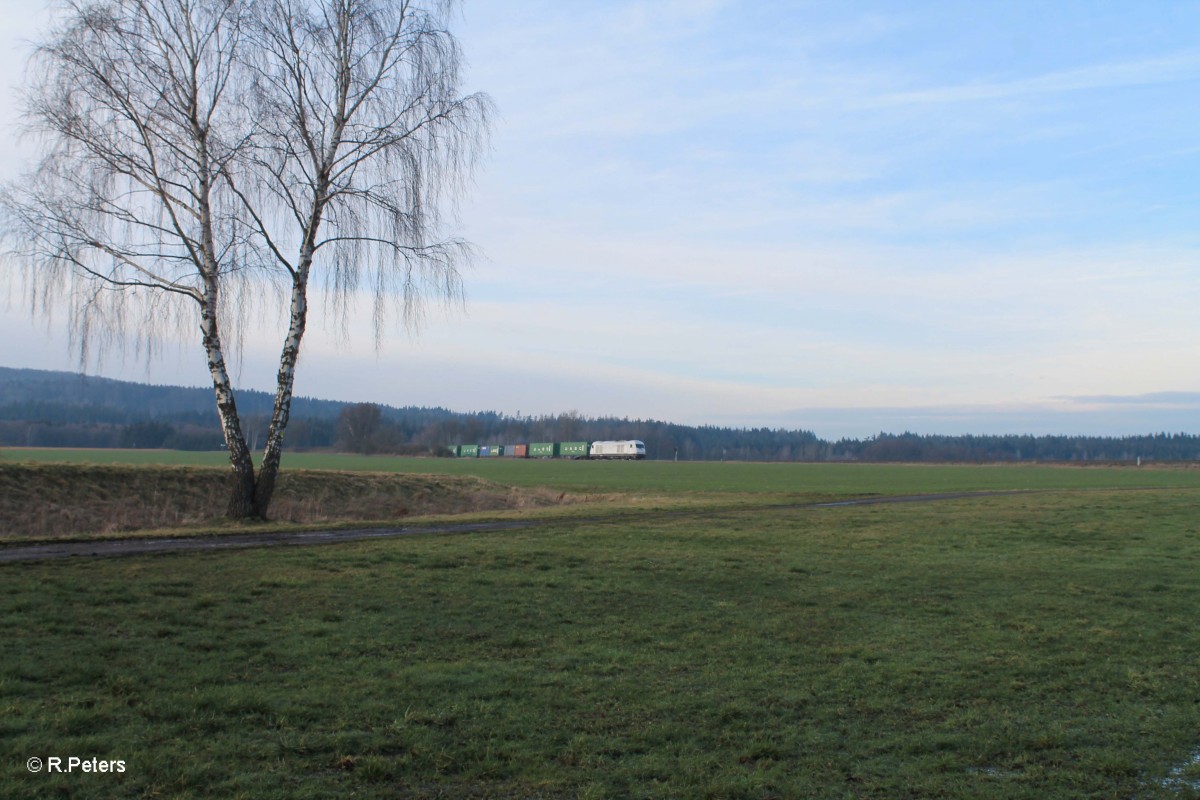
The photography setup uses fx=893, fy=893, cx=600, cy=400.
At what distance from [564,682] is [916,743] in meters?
3.10

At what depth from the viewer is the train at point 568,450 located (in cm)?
14300

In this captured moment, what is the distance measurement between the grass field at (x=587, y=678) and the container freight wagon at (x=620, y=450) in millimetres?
125062

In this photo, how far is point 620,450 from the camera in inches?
5650

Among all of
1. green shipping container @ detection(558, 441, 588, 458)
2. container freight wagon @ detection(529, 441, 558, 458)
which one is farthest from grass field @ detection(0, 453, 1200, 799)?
container freight wagon @ detection(529, 441, 558, 458)

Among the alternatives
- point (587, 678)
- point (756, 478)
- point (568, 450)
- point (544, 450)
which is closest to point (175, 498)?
point (587, 678)

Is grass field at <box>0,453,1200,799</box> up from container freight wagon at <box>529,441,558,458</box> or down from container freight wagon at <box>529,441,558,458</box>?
down

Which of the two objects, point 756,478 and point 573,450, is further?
point 573,450

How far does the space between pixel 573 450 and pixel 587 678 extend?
149 metres

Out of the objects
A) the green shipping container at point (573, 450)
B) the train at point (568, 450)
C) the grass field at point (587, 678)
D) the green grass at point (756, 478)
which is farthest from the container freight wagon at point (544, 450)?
the grass field at point (587, 678)

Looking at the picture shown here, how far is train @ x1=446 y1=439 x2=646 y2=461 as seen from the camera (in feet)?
469

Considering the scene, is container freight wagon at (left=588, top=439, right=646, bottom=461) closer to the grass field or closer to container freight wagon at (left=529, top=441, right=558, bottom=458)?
container freight wagon at (left=529, top=441, right=558, bottom=458)

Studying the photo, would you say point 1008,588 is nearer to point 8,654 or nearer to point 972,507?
point 8,654

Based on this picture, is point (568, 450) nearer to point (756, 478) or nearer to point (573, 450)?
point (573, 450)

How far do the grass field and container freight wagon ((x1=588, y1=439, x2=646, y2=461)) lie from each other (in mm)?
125062
